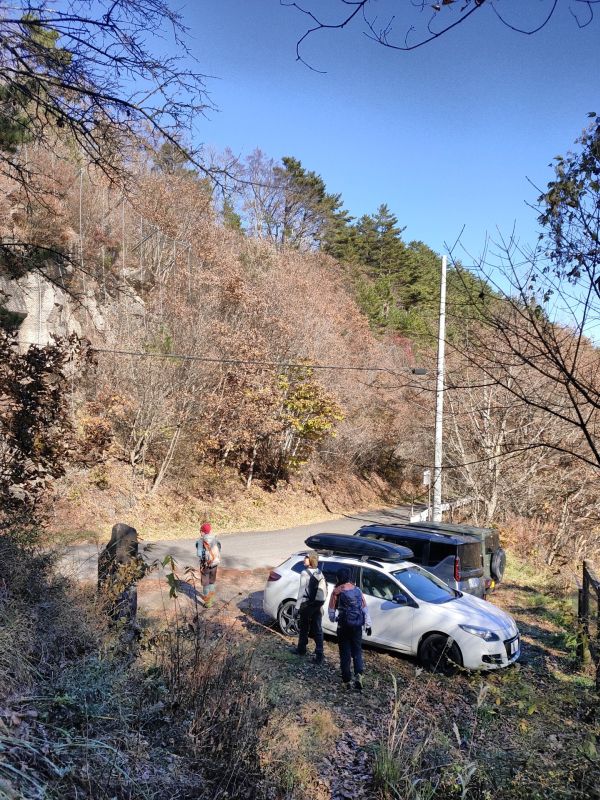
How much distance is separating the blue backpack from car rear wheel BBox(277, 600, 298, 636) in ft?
7.20

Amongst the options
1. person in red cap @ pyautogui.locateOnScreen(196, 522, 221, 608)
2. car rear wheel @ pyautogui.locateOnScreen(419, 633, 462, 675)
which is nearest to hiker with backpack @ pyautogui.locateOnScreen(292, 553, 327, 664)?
car rear wheel @ pyautogui.locateOnScreen(419, 633, 462, 675)

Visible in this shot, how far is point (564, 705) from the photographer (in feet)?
20.8

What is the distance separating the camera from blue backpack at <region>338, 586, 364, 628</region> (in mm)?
7910

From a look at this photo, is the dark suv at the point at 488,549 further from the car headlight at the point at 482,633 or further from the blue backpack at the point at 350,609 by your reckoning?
the blue backpack at the point at 350,609

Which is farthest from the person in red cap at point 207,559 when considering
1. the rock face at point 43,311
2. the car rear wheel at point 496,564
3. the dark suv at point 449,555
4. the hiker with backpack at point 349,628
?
the rock face at point 43,311

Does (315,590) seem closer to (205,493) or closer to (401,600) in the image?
(401,600)

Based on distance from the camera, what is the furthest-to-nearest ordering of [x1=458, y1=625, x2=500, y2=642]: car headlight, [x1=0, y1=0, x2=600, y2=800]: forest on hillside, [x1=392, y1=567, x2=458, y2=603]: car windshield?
[x1=392, y1=567, x2=458, y2=603]: car windshield, [x1=458, y1=625, x2=500, y2=642]: car headlight, [x1=0, y1=0, x2=600, y2=800]: forest on hillside

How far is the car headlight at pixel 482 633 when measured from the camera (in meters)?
8.47

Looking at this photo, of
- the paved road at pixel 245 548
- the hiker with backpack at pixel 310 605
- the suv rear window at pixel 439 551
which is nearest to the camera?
the hiker with backpack at pixel 310 605

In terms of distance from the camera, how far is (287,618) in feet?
33.1

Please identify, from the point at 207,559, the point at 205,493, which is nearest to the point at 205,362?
the point at 205,493

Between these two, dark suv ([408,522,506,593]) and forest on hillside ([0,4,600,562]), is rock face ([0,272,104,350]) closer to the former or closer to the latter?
forest on hillside ([0,4,600,562])

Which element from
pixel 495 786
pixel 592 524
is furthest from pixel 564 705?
pixel 592 524

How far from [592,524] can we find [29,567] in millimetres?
17005
